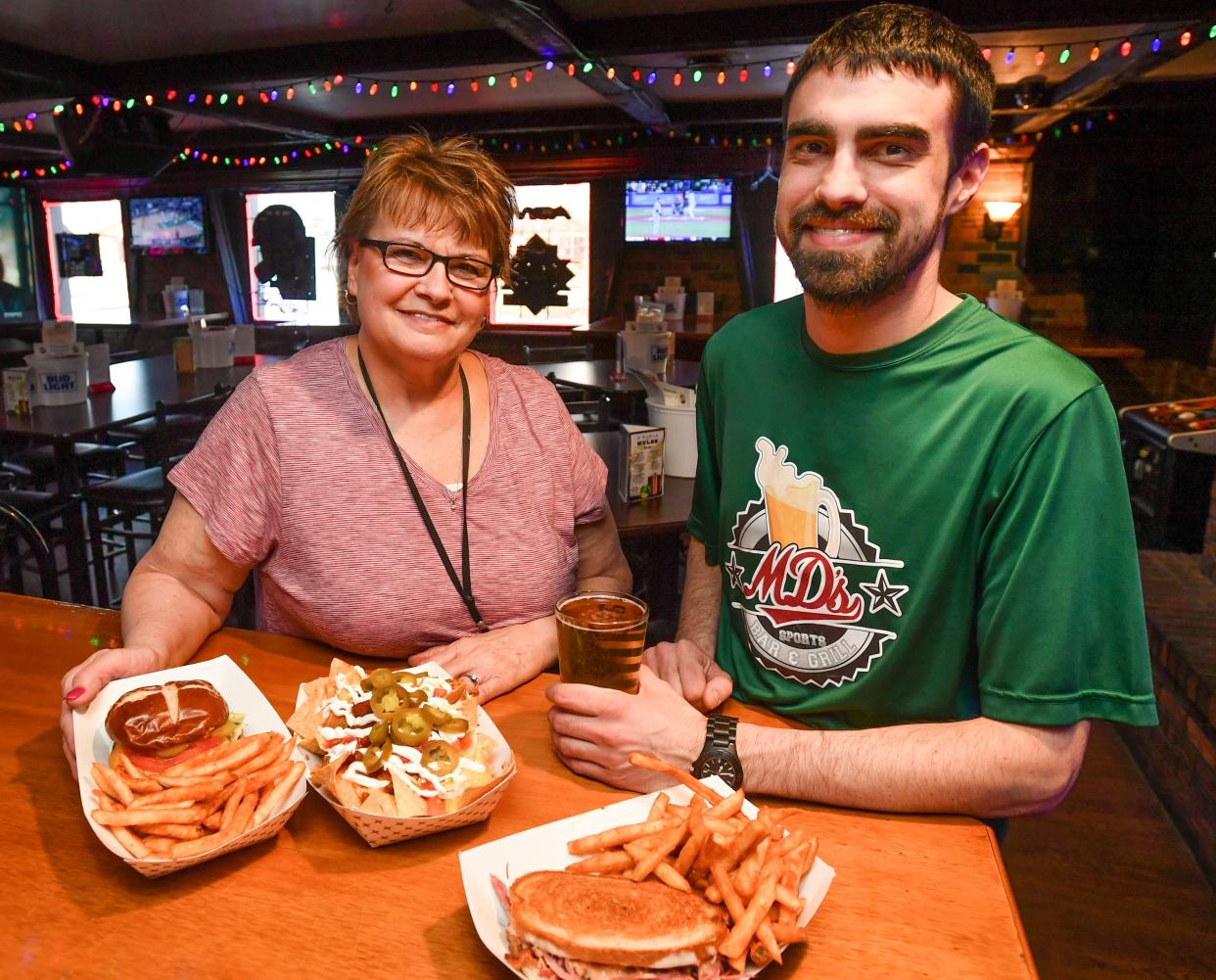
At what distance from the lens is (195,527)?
5.56ft

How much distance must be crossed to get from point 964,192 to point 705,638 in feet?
2.91

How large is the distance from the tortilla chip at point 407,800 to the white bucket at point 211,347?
5698mm

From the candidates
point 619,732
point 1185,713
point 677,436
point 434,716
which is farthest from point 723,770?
point 1185,713

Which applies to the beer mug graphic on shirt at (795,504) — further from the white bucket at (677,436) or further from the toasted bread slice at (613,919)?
the white bucket at (677,436)

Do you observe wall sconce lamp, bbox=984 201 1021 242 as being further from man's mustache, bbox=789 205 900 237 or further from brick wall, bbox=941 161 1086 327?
man's mustache, bbox=789 205 900 237

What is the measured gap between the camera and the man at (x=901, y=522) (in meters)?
1.26

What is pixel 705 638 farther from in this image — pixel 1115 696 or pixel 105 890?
pixel 105 890

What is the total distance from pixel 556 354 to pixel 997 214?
5.38 meters

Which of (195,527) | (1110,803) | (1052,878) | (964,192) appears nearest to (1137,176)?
(1110,803)

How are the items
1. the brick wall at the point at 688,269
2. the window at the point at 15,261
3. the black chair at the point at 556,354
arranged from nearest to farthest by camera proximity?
the black chair at the point at 556,354
the brick wall at the point at 688,269
the window at the point at 15,261

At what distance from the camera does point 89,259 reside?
13.4 metres

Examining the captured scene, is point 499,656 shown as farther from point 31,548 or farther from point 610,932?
point 31,548

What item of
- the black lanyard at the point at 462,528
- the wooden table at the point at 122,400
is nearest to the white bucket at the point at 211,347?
the wooden table at the point at 122,400

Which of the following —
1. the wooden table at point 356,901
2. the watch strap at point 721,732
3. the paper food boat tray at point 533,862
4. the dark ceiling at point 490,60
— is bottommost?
the wooden table at point 356,901
